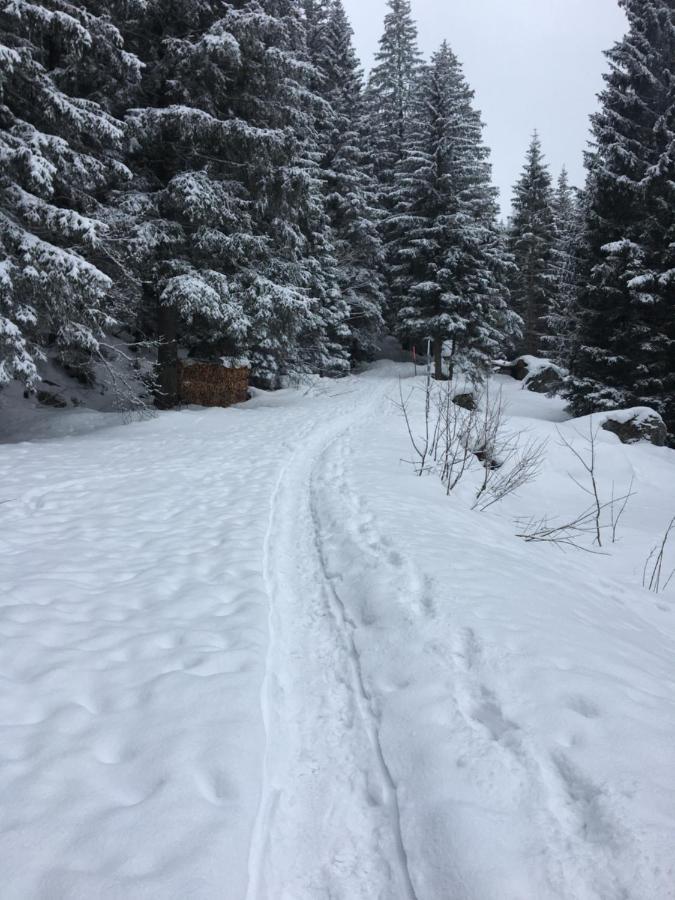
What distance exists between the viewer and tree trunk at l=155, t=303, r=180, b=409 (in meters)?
12.6

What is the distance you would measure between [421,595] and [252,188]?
12.5 m

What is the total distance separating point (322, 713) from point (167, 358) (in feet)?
39.5

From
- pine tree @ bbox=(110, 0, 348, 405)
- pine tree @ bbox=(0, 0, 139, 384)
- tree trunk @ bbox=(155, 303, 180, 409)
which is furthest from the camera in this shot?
tree trunk @ bbox=(155, 303, 180, 409)

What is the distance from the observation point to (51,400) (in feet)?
45.2

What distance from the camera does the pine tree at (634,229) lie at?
14.1 m

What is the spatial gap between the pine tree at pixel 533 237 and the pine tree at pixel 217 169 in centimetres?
2282

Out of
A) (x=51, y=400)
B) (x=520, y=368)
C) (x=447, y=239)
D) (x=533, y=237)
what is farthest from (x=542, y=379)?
Result: (x=51, y=400)

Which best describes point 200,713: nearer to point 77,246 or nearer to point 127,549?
point 127,549

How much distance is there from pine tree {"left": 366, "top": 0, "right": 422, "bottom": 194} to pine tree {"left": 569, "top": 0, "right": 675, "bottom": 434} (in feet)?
48.3

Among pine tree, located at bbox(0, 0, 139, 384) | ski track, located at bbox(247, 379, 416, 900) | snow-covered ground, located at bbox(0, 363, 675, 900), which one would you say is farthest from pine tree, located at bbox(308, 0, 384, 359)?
ski track, located at bbox(247, 379, 416, 900)

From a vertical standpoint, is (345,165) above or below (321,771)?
above

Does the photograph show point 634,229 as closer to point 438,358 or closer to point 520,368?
point 438,358

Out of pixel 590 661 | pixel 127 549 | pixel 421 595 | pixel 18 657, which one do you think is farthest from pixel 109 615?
pixel 590 661

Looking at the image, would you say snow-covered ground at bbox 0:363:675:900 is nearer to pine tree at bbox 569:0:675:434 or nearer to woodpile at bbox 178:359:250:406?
woodpile at bbox 178:359:250:406
